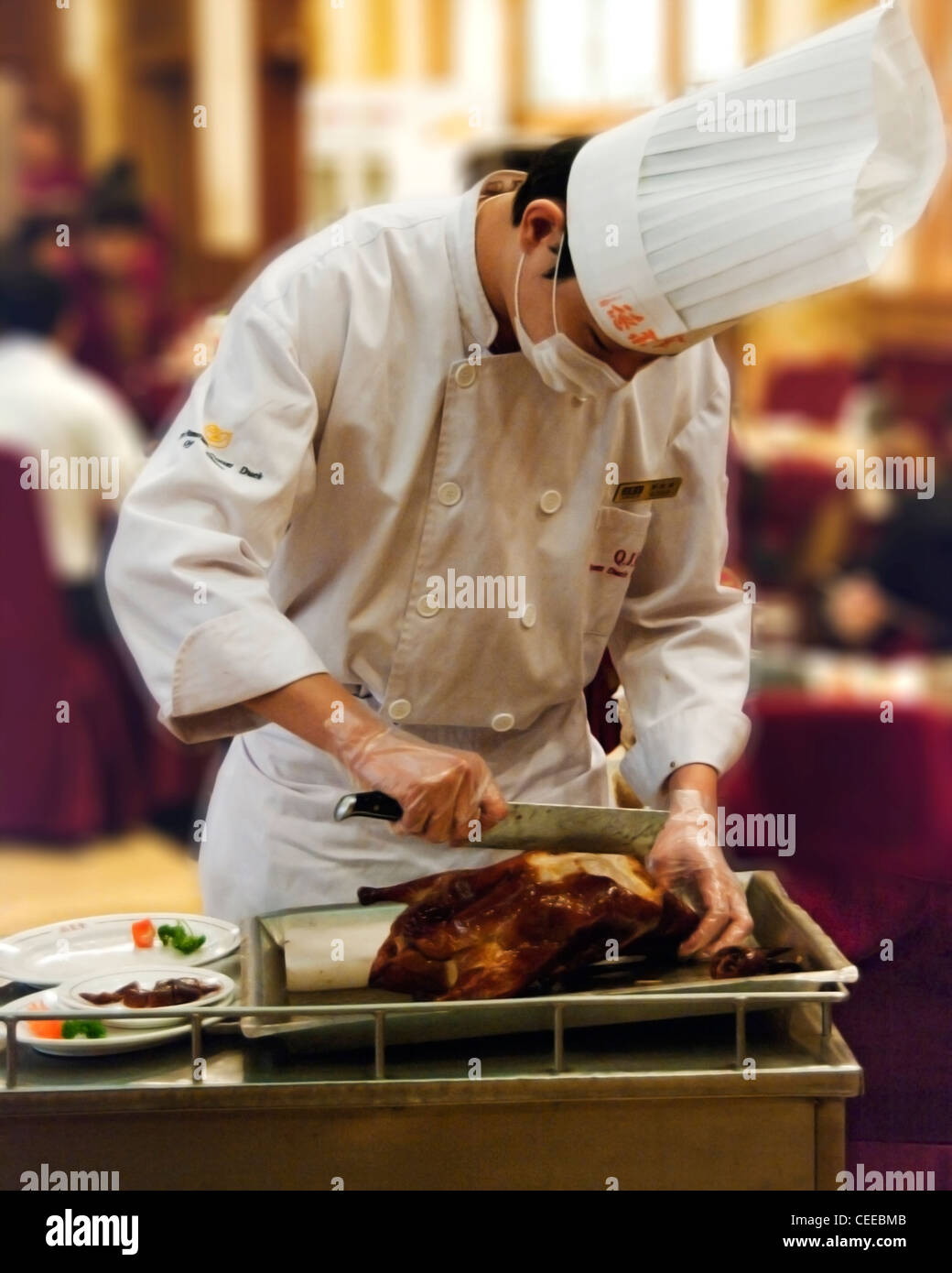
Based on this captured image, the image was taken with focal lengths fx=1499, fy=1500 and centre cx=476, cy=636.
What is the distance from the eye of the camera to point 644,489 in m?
1.68

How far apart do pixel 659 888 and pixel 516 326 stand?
22.8 inches

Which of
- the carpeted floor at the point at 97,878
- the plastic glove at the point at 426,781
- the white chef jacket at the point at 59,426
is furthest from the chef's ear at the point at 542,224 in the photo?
the carpeted floor at the point at 97,878

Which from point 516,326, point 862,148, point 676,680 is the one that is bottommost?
point 676,680

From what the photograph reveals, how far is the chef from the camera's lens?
140cm

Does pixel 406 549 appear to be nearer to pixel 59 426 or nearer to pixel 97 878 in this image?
pixel 59 426

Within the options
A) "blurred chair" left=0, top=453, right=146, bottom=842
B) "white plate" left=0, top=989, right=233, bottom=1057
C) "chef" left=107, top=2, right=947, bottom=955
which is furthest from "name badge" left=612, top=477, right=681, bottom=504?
"blurred chair" left=0, top=453, right=146, bottom=842

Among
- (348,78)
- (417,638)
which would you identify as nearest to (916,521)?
(348,78)

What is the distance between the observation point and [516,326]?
1.53 m

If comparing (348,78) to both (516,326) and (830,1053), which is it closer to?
(516,326)

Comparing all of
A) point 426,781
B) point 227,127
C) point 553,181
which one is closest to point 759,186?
point 553,181

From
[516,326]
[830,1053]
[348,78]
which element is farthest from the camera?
[348,78]

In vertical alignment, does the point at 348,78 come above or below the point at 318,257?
above

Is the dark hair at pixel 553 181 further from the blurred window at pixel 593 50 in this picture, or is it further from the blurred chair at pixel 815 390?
the blurred chair at pixel 815 390

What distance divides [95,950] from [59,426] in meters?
2.57
